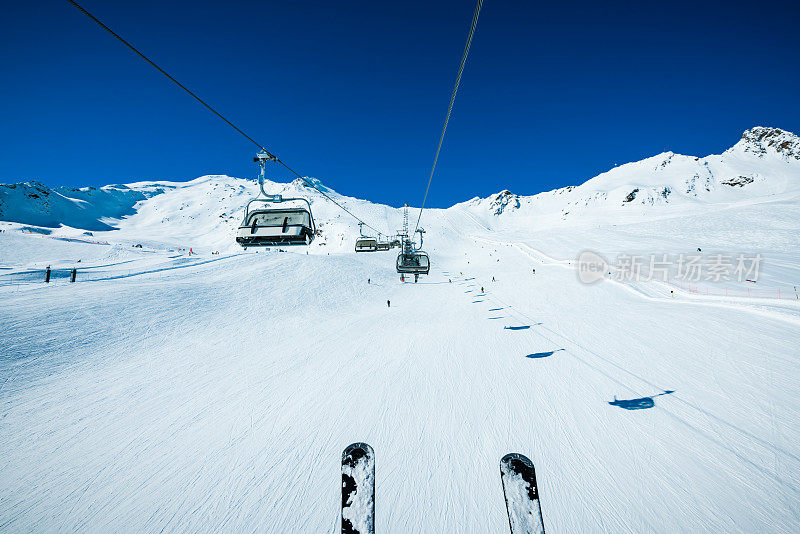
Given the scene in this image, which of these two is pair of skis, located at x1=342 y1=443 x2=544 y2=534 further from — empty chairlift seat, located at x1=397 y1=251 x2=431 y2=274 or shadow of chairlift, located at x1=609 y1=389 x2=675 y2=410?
empty chairlift seat, located at x1=397 y1=251 x2=431 y2=274

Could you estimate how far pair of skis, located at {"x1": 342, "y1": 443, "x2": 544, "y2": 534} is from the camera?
2.00m

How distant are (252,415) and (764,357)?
1530 cm

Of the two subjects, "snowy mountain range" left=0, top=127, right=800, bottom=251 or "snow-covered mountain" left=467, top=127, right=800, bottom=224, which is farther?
"snow-covered mountain" left=467, top=127, right=800, bottom=224

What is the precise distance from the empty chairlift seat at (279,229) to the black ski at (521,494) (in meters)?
10.0

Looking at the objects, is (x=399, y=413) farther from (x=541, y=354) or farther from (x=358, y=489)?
(x=541, y=354)

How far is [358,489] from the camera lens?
2129 millimetres

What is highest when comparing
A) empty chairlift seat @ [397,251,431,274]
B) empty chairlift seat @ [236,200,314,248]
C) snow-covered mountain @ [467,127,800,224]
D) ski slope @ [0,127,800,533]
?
snow-covered mountain @ [467,127,800,224]

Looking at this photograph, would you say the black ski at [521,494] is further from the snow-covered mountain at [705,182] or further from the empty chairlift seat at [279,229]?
the snow-covered mountain at [705,182]

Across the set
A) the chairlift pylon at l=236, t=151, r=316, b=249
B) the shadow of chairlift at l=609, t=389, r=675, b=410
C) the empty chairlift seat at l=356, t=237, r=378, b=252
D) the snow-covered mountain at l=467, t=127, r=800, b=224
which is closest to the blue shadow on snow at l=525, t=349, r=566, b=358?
the shadow of chairlift at l=609, t=389, r=675, b=410

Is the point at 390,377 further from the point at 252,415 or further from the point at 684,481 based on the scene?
the point at 684,481

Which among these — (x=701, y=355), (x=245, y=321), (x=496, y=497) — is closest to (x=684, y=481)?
(x=496, y=497)

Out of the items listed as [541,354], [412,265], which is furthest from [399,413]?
[412,265]

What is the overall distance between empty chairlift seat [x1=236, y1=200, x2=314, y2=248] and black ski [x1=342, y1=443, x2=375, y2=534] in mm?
9487

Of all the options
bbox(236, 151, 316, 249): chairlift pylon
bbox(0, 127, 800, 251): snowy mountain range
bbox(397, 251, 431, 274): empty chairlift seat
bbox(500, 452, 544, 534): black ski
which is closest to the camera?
bbox(500, 452, 544, 534): black ski
